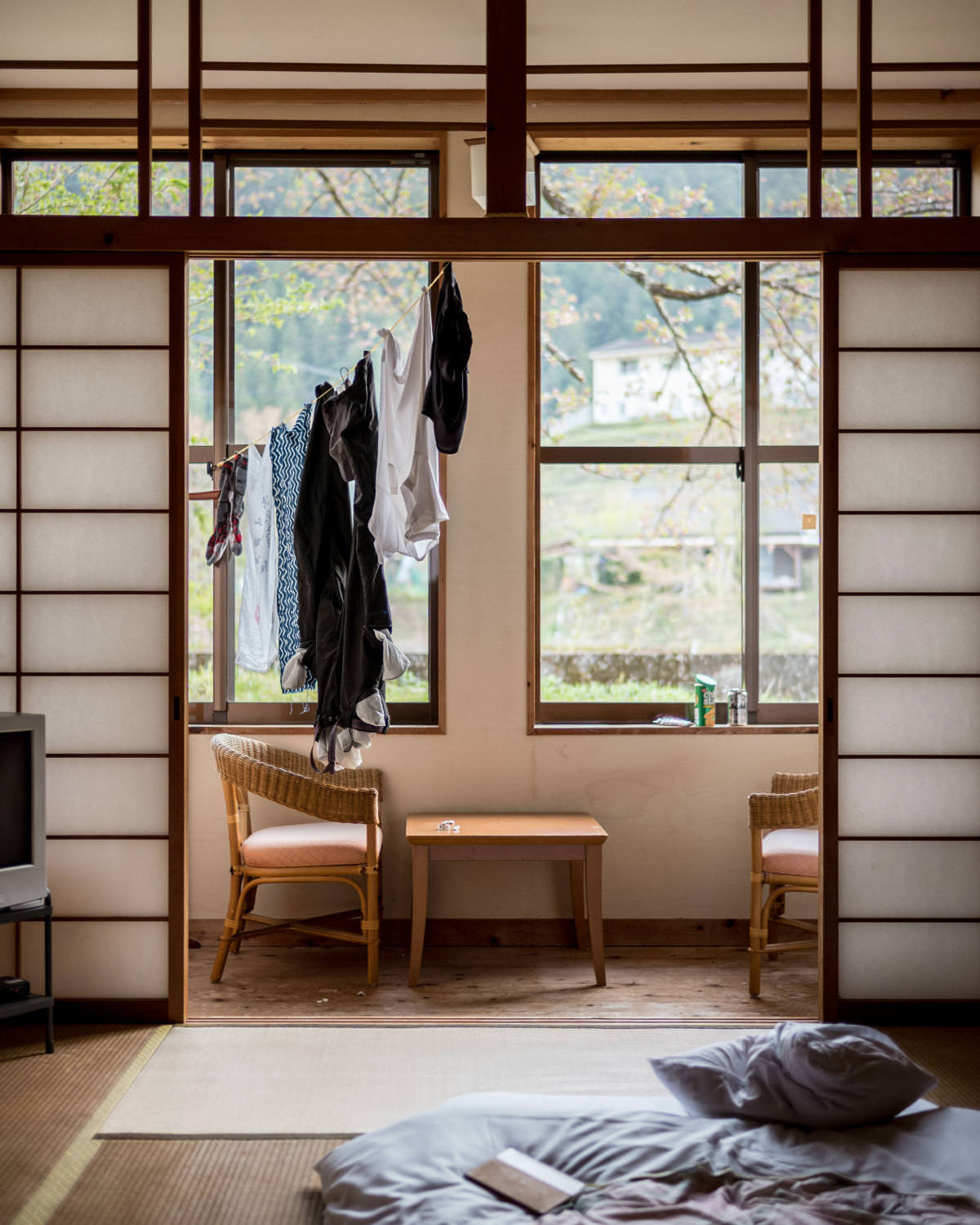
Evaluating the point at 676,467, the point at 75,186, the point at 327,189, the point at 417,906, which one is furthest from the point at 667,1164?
the point at 75,186

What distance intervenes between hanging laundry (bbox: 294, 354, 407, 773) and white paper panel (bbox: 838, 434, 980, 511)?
1.50m

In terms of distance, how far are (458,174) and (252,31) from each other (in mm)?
929

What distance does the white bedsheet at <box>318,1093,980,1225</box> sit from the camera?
76.9 inches

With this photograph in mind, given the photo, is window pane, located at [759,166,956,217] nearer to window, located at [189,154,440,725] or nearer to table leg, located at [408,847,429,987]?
window, located at [189,154,440,725]

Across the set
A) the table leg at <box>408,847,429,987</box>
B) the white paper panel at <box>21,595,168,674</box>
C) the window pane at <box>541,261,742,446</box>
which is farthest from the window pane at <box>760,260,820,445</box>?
the white paper panel at <box>21,595,168,674</box>

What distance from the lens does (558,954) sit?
422cm

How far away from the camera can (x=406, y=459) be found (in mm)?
3459

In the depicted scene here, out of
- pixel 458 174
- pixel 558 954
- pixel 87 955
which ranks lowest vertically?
pixel 558 954

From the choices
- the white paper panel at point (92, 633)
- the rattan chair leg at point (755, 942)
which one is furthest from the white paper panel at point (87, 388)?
the rattan chair leg at point (755, 942)

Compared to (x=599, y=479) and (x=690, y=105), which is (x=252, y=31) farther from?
(x=599, y=479)

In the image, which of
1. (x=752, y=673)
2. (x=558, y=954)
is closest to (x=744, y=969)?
(x=558, y=954)

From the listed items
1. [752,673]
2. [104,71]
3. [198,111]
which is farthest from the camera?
[752,673]

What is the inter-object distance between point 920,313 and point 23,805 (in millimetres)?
3044

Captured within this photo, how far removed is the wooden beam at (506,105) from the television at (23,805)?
203 centimetres
